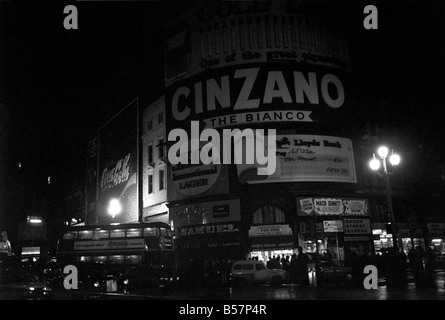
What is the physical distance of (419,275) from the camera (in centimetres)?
1911

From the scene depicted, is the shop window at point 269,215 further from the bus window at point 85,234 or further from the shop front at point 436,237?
the shop front at point 436,237

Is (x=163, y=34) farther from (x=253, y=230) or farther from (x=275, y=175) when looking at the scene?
(x=253, y=230)

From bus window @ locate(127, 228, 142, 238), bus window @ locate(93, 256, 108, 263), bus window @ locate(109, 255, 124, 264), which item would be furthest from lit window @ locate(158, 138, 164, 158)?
bus window @ locate(109, 255, 124, 264)

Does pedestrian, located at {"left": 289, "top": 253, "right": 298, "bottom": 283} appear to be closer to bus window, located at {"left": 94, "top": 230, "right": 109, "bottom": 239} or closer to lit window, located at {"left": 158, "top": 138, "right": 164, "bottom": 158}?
bus window, located at {"left": 94, "top": 230, "right": 109, "bottom": 239}

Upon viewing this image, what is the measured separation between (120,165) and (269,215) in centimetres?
2370

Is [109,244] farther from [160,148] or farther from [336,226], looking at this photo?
[336,226]

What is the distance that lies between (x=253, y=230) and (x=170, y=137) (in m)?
11.8

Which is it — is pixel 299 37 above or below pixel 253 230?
above

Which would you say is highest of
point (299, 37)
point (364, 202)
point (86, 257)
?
point (299, 37)

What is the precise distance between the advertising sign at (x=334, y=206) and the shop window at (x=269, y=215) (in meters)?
1.60

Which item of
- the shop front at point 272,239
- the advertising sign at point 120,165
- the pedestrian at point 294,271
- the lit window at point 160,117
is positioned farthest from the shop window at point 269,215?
the advertising sign at point 120,165
